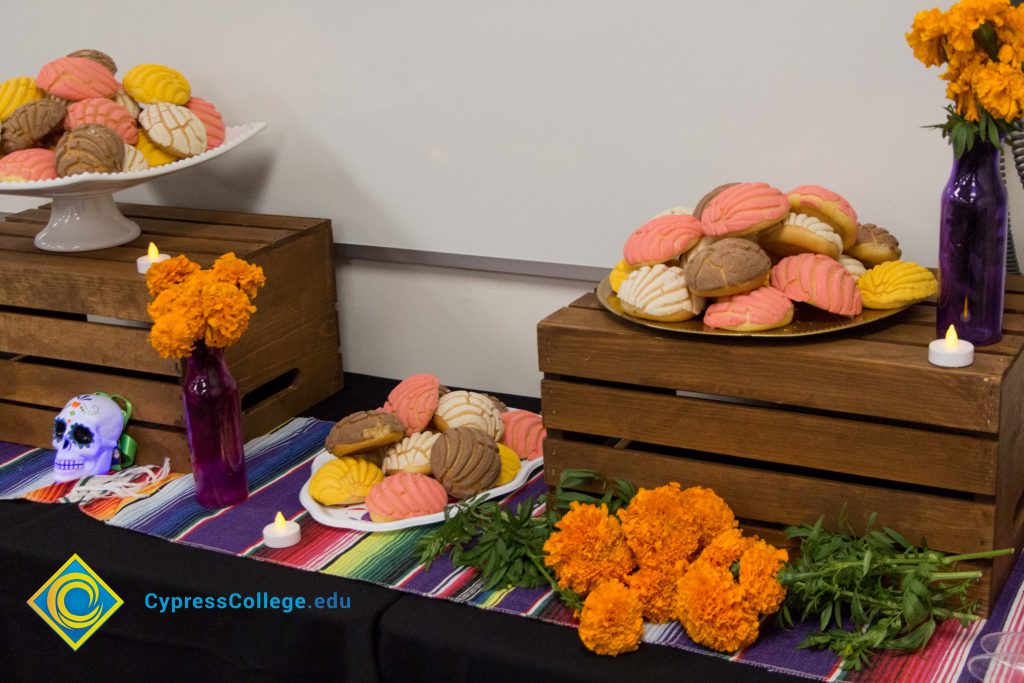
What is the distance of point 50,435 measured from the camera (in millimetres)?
1444

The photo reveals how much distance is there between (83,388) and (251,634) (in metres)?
0.46

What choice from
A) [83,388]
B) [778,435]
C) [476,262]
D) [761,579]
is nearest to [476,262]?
[476,262]

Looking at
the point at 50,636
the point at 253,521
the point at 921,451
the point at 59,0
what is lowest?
the point at 50,636

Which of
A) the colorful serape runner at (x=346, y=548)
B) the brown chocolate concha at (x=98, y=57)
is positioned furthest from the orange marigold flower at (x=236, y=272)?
the brown chocolate concha at (x=98, y=57)

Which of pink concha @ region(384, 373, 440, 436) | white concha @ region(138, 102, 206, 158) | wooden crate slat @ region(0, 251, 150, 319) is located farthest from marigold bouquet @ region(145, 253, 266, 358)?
white concha @ region(138, 102, 206, 158)

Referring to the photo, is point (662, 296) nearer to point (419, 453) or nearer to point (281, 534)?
point (419, 453)

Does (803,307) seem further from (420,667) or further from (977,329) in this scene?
(420,667)

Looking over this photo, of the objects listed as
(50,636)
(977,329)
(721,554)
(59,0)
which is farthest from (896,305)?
(59,0)

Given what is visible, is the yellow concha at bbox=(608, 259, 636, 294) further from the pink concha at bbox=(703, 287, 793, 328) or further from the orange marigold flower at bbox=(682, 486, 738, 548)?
the orange marigold flower at bbox=(682, 486, 738, 548)

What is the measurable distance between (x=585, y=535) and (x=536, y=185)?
0.60 meters

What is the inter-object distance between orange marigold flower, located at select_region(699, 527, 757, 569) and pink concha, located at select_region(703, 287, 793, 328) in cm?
18

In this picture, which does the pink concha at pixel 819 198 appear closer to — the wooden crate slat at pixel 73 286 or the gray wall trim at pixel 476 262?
the gray wall trim at pixel 476 262

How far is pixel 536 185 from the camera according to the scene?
1.49 meters

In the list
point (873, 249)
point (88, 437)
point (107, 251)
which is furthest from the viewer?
point (107, 251)
